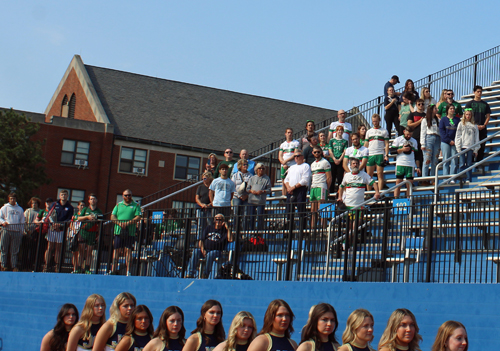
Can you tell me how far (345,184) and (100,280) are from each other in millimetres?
5296

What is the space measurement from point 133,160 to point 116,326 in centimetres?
3441

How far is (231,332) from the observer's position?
6.89m

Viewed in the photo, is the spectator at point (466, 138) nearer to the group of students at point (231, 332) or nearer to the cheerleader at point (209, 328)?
the group of students at point (231, 332)

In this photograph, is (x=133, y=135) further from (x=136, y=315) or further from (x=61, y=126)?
(x=136, y=315)

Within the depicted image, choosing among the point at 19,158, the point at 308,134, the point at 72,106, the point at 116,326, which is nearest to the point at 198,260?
the point at 116,326

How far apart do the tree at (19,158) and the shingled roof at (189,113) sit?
626 cm

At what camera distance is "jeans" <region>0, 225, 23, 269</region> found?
17.3 meters

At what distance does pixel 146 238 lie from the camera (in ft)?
46.4

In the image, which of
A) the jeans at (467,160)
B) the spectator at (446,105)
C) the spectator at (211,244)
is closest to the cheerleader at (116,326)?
the spectator at (211,244)

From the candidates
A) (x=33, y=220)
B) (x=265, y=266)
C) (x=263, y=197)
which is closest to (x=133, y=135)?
(x=33, y=220)

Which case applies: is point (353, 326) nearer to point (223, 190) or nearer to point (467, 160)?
point (223, 190)

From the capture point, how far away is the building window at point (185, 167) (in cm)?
4288

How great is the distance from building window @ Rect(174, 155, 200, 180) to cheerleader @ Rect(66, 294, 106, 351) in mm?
34296

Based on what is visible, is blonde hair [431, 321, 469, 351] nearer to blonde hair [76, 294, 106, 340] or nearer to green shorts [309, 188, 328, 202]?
blonde hair [76, 294, 106, 340]
